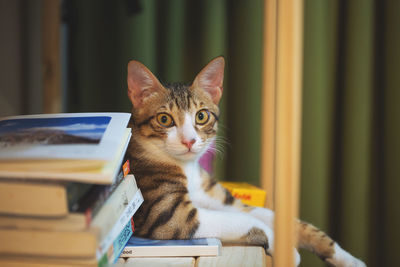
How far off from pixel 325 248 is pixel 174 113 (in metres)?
0.41

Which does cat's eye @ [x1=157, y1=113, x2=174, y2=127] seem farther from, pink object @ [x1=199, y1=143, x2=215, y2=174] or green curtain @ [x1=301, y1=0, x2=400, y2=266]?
green curtain @ [x1=301, y1=0, x2=400, y2=266]

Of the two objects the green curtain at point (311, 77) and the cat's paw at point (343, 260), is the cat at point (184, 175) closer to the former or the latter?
the cat's paw at point (343, 260)

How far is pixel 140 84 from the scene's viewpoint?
71cm

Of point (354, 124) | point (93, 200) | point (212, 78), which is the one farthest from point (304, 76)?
point (93, 200)

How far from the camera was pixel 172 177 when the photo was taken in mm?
674

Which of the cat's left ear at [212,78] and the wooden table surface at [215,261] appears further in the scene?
the cat's left ear at [212,78]

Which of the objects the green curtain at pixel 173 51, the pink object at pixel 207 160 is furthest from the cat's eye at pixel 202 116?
the green curtain at pixel 173 51

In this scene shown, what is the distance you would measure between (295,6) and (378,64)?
1012 mm

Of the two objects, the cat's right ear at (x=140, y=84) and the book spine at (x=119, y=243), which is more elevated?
the cat's right ear at (x=140, y=84)

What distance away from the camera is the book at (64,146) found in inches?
16.3

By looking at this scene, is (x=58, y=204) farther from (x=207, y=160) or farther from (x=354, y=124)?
(x=354, y=124)

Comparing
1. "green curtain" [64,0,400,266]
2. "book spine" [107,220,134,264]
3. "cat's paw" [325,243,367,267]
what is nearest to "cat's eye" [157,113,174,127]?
"book spine" [107,220,134,264]

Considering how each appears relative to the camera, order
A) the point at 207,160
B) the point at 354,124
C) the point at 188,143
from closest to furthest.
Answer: the point at 188,143
the point at 207,160
the point at 354,124

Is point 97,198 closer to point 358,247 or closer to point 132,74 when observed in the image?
point 132,74
